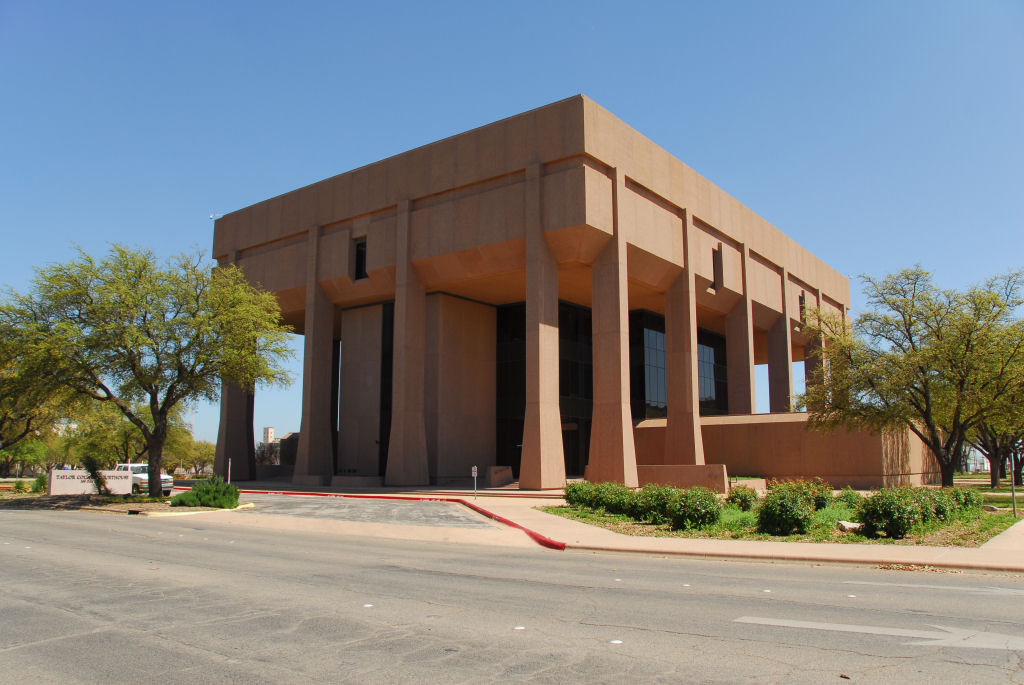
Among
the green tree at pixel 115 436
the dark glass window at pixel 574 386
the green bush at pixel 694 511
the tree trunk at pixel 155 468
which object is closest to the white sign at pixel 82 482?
the tree trunk at pixel 155 468

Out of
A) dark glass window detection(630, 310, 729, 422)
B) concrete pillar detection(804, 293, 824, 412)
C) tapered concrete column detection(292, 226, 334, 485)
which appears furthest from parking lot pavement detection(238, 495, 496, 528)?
dark glass window detection(630, 310, 729, 422)

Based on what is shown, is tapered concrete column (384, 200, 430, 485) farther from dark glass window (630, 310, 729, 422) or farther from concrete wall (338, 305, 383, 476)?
dark glass window (630, 310, 729, 422)

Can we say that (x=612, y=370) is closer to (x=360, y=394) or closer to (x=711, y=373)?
(x=360, y=394)

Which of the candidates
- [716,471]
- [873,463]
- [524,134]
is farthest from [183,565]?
[873,463]

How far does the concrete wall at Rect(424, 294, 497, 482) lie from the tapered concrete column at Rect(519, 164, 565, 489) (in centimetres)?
944

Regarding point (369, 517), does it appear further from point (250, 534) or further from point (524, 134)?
point (524, 134)

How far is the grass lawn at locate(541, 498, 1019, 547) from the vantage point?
16.4 meters

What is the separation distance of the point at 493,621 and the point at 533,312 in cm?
2731

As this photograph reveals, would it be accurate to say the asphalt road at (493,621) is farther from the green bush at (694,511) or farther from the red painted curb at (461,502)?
the green bush at (694,511)

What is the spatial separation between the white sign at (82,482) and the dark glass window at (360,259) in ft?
53.6

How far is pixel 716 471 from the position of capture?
33594 millimetres

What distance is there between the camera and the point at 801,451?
40.8m

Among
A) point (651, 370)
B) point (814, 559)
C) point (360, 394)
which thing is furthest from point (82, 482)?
point (814, 559)

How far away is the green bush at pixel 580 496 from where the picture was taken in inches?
999
